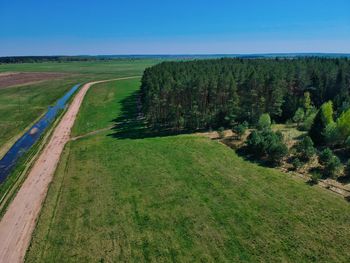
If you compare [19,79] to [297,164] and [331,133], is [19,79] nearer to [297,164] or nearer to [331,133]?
[297,164]

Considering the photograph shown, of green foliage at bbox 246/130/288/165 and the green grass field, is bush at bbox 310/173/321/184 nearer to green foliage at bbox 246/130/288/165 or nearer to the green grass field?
the green grass field

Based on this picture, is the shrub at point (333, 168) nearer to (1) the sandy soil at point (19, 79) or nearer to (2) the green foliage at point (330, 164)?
(2) the green foliage at point (330, 164)

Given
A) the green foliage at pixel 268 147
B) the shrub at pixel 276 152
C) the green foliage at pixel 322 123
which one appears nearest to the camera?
the shrub at pixel 276 152

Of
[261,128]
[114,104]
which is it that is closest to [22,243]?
[261,128]

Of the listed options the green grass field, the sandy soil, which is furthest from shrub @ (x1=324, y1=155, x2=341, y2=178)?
the sandy soil

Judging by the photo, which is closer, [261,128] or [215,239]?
[215,239]

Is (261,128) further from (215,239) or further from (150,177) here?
(215,239)

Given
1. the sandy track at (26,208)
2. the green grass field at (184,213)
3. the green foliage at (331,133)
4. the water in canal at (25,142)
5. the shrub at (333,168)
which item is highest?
the green foliage at (331,133)

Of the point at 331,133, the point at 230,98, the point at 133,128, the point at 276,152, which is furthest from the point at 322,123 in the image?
the point at 133,128

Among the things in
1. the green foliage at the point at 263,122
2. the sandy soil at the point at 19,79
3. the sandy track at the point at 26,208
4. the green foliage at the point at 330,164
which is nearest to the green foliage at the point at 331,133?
Result: the green foliage at the point at 330,164
